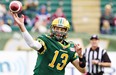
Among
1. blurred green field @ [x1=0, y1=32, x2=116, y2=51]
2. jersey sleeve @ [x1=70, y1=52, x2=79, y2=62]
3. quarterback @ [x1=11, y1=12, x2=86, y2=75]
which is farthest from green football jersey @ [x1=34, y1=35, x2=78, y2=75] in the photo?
blurred green field @ [x1=0, y1=32, x2=116, y2=51]

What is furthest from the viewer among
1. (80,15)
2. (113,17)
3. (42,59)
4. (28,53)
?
(80,15)

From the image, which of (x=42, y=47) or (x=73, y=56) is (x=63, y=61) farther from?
(x=42, y=47)

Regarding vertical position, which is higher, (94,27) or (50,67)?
(50,67)

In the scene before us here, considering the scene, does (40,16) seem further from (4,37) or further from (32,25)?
(4,37)

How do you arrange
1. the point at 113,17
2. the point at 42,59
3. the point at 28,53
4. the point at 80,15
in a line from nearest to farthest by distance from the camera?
the point at 42,59 < the point at 28,53 < the point at 113,17 < the point at 80,15

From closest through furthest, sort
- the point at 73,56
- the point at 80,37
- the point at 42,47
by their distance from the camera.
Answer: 1. the point at 42,47
2. the point at 73,56
3. the point at 80,37

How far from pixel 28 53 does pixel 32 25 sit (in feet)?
10.4

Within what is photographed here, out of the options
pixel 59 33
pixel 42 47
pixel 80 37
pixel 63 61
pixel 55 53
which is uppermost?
pixel 59 33

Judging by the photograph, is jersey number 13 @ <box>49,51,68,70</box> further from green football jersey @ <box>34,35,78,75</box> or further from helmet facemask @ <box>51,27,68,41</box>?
helmet facemask @ <box>51,27,68,41</box>

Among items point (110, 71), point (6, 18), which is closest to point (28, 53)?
point (110, 71)

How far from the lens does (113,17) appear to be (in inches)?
616

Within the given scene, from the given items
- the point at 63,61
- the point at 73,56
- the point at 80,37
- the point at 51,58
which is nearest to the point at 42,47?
the point at 51,58

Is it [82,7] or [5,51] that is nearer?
[5,51]

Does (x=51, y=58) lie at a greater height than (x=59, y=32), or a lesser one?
lesser
